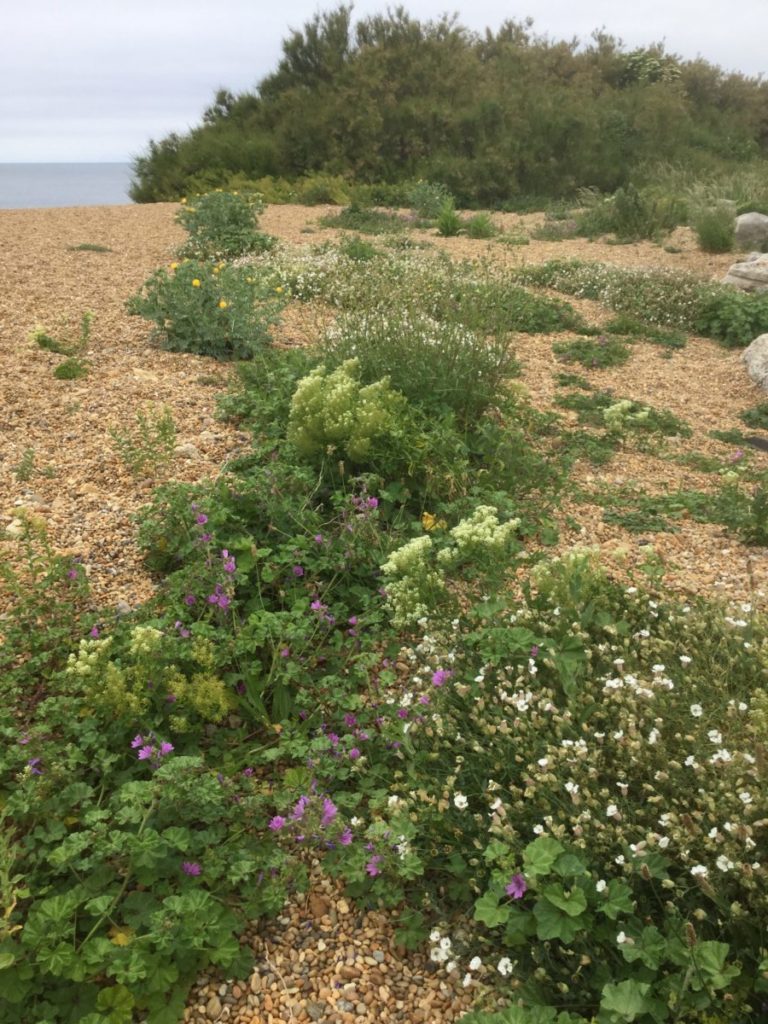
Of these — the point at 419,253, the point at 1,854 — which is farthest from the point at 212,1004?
the point at 419,253

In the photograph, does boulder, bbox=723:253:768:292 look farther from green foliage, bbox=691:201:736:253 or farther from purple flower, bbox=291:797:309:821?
purple flower, bbox=291:797:309:821

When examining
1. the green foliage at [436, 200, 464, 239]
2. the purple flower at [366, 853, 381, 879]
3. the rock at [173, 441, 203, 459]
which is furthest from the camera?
the green foliage at [436, 200, 464, 239]

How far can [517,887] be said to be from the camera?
1990 millimetres

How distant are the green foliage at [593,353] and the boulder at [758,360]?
3.42 feet

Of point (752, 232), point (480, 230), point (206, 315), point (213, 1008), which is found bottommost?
point (213, 1008)

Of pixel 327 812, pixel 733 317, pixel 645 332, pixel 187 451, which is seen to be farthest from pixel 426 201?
pixel 327 812

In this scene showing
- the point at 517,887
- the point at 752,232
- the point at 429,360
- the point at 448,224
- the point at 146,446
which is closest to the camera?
the point at 517,887

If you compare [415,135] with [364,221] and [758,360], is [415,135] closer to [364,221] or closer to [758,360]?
[364,221]

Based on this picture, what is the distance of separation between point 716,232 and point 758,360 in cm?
486

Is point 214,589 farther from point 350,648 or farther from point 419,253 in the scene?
point 419,253

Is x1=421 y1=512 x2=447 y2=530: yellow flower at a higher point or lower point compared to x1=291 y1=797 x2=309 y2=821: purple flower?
higher

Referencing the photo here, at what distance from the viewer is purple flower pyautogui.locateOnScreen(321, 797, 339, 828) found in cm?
228

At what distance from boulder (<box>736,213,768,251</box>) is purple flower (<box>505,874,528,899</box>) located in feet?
36.8

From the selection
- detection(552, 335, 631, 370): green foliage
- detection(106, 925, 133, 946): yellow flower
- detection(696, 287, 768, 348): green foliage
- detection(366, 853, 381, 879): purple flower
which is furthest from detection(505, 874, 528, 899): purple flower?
detection(696, 287, 768, 348): green foliage
